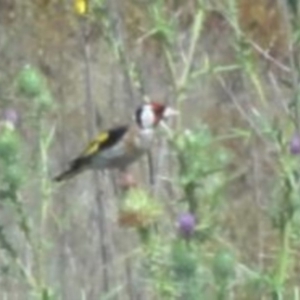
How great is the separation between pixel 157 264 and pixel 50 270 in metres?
2.84

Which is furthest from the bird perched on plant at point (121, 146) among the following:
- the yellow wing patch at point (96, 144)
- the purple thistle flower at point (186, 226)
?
the purple thistle flower at point (186, 226)

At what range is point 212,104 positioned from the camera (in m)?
9.35

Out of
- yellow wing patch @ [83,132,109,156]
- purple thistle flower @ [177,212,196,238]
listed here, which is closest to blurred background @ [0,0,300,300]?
purple thistle flower @ [177,212,196,238]

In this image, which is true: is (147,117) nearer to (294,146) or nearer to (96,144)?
(96,144)

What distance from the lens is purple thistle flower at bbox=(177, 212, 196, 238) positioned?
11.4 feet

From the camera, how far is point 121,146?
748 cm

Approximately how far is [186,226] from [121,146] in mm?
4013

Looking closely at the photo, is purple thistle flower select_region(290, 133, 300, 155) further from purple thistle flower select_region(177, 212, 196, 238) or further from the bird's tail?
the bird's tail

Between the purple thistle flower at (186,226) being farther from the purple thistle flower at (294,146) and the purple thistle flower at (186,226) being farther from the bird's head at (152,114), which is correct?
the bird's head at (152,114)

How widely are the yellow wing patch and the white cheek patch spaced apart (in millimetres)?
189

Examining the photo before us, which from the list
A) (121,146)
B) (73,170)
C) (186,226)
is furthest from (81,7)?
(121,146)

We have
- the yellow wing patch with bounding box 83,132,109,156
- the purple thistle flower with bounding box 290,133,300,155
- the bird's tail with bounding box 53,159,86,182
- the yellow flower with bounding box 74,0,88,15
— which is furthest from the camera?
the yellow wing patch with bounding box 83,132,109,156

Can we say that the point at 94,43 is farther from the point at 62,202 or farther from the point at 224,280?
the point at 224,280

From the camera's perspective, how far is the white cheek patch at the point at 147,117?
6802 millimetres
